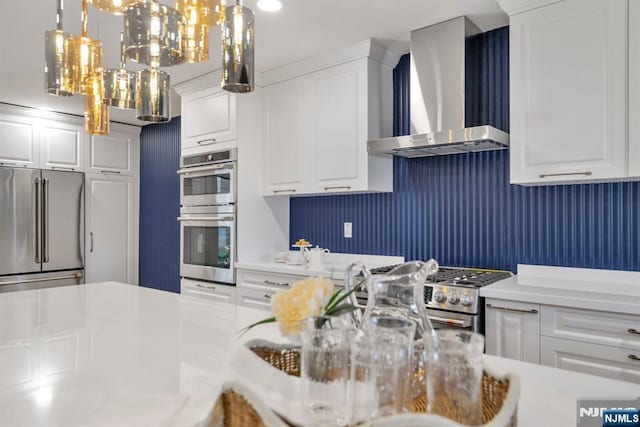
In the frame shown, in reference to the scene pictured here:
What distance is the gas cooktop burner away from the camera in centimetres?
229

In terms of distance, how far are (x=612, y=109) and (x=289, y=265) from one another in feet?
7.21

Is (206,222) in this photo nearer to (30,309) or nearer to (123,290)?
(123,290)

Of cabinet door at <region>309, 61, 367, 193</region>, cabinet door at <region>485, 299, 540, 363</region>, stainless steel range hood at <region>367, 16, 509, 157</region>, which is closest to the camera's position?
cabinet door at <region>485, 299, 540, 363</region>

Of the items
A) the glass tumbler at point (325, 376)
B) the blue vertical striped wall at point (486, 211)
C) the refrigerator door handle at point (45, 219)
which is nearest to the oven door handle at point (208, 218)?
the blue vertical striped wall at point (486, 211)

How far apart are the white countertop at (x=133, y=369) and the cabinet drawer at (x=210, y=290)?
172 centimetres

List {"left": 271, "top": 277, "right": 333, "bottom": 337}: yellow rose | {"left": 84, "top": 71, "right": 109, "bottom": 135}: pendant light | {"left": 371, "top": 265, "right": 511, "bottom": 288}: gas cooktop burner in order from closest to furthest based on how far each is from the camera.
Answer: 1. {"left": 271, "top": 277, "right": 333, "bottom": 337}: yellow rose
2. {"left": 84, "top": 71, "right": 109, "bottom": 135}: pendant light
3. {"left": 371, "top": 265, "right": 511, "bottom": 288}: gas cooktop burner

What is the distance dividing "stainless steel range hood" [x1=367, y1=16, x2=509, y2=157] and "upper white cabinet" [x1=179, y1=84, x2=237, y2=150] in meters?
1.34

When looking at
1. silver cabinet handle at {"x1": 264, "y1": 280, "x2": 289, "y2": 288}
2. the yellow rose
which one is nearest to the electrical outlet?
silver cabinet handle at {"x1": 264, "y1": 280, "x2": 289, "y2": 288}

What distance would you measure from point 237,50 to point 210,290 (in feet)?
9.20

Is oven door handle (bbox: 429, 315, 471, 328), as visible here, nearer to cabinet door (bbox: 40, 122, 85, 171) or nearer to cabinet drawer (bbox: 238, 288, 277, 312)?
cabinet drawer (bbox: 238, 288, 277, 312)

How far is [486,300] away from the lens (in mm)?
2176

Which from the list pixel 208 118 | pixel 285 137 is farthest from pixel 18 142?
pixel 285 137

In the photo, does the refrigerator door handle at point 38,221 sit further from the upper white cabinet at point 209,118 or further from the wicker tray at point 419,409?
the wicker tray at point 419,409

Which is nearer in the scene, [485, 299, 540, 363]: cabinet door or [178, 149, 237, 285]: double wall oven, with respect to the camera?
[485, 299, 540, 363]: cabinet door
